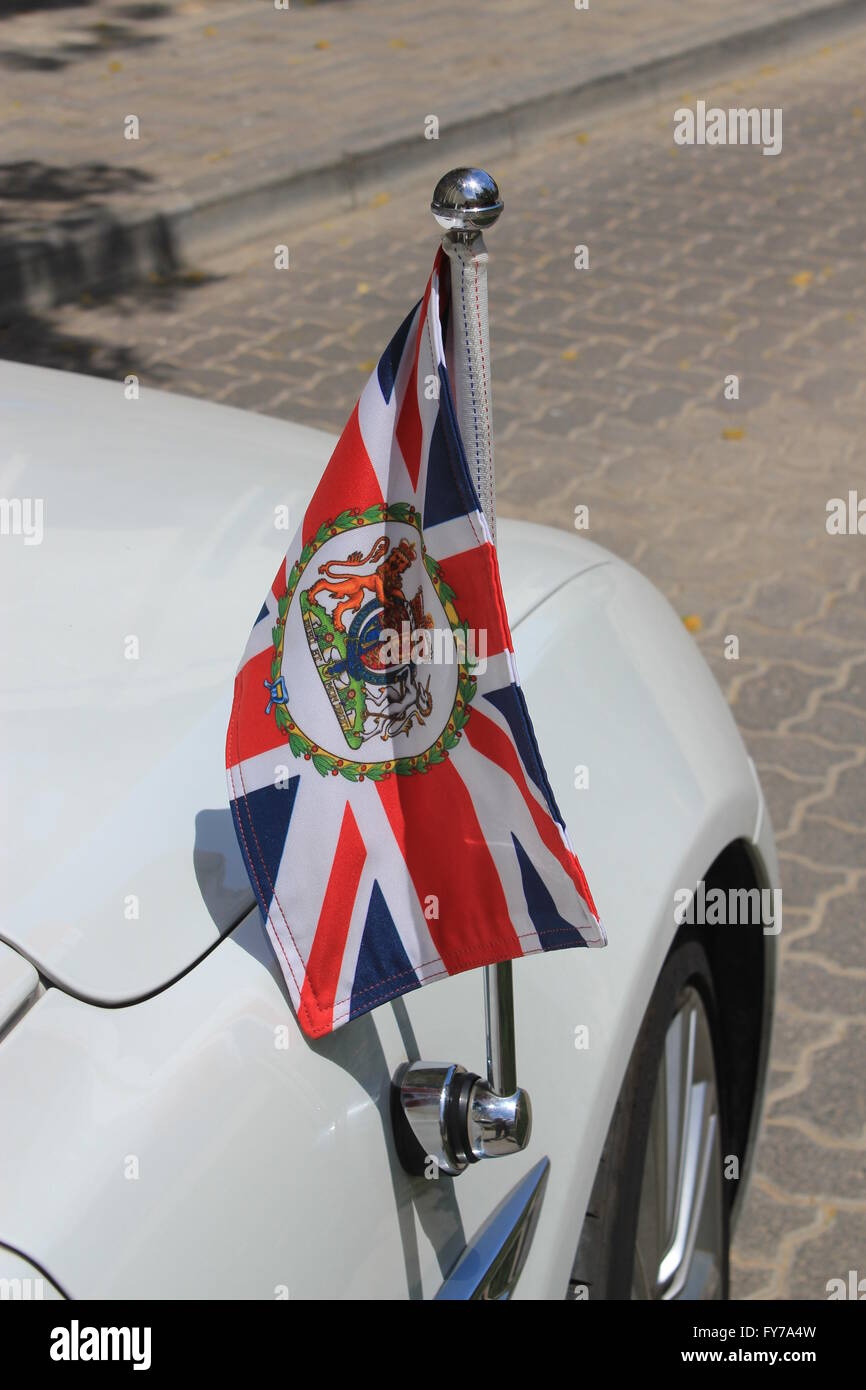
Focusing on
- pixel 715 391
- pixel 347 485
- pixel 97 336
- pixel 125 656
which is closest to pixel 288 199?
pixel 97 336

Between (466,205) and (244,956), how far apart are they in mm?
726

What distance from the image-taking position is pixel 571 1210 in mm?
1739

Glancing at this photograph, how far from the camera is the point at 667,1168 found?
7.66 ft

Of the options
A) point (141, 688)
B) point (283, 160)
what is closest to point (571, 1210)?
point (141, 688)

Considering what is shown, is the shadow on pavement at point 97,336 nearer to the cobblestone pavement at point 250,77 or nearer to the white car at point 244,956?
the cobblestone pavement at point 250,77

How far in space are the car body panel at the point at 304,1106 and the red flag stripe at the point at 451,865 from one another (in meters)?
0.11

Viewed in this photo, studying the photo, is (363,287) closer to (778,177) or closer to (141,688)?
(778,177)

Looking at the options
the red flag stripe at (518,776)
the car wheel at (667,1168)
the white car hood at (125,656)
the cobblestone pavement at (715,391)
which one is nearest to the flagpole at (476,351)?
the red flag stripe at (518,776)

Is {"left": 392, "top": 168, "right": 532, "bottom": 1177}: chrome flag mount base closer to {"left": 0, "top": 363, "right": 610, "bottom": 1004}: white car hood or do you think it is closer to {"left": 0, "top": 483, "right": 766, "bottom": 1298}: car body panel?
{"left": 0, "top": 483, "right": 766, "bottom": 1298}: car body panel

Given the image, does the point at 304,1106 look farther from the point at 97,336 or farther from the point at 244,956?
the point at 97,336

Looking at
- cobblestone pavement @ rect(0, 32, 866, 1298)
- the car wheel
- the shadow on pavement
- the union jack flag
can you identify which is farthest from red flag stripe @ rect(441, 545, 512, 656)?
the shadow on pavement

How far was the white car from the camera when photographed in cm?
126

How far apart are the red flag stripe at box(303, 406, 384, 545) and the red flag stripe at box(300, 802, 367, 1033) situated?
29 cm

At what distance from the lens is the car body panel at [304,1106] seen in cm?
121
